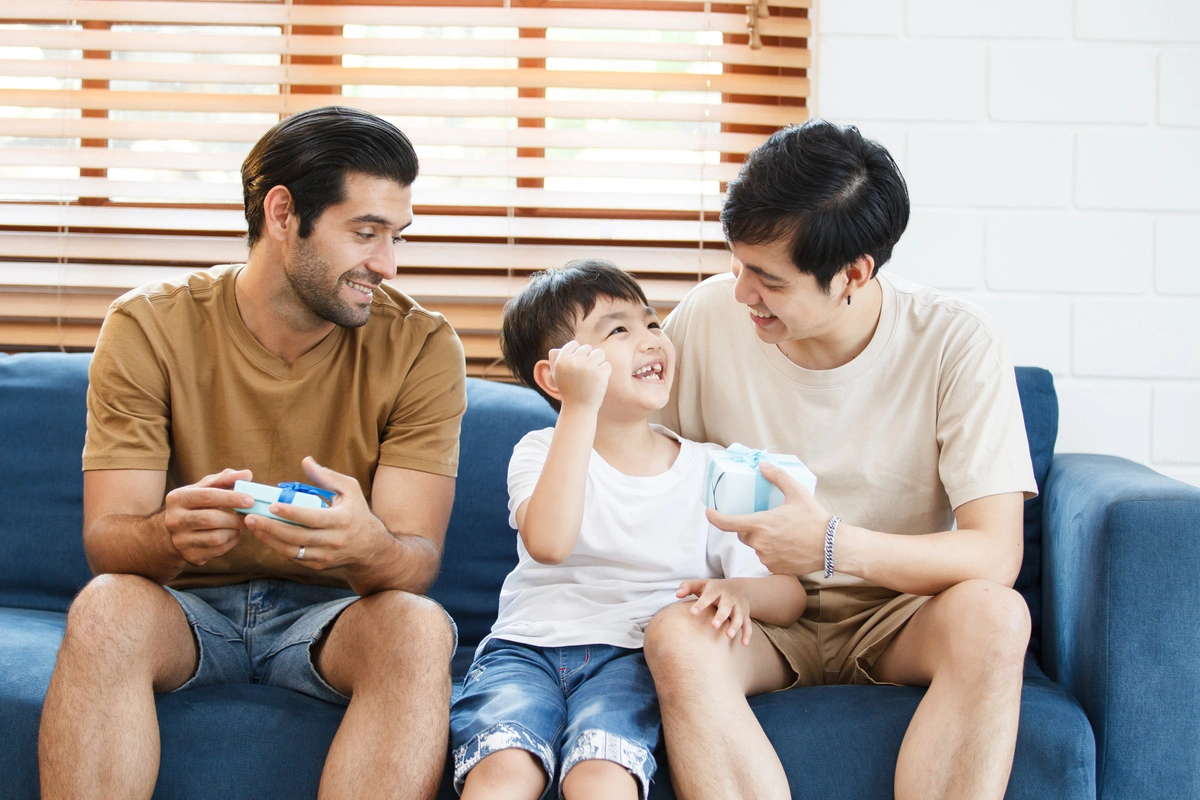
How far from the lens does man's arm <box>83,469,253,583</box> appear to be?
121 centimetres

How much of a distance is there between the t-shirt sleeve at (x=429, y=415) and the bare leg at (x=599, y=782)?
0.52m

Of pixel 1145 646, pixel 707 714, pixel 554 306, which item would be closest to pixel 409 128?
pixel 554 306

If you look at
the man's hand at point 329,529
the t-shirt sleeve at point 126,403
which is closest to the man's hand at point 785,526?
the man's hand at point 329,529

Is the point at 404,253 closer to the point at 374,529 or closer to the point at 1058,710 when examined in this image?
the point at 374,529

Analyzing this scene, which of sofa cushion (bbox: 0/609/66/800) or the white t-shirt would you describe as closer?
sofa cushion (bbox: 0/609/66/800)

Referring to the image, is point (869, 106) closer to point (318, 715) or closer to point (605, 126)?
point (605, 126)

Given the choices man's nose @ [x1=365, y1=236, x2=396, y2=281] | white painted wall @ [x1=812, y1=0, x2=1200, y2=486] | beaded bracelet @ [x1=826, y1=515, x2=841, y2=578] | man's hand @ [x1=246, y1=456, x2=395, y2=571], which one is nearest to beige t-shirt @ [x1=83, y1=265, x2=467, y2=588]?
man's nose @ [x1=365, y1=236, x2=396, y2=281]

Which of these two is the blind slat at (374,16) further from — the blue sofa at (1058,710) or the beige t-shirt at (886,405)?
the blue sofa at (1058,710)

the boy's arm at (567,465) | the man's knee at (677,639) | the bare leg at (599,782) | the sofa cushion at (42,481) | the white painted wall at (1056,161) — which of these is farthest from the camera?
the white painted wall at (1056,161)

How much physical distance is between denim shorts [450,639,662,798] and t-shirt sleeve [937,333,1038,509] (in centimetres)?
53

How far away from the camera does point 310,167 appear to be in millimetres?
1462

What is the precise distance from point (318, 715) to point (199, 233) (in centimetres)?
135

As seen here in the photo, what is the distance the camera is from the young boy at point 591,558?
1.20m

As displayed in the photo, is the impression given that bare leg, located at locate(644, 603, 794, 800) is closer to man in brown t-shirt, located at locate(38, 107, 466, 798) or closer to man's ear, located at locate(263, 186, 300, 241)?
man in brown t-shirt, located at locate(38, 107, 466, 798)
